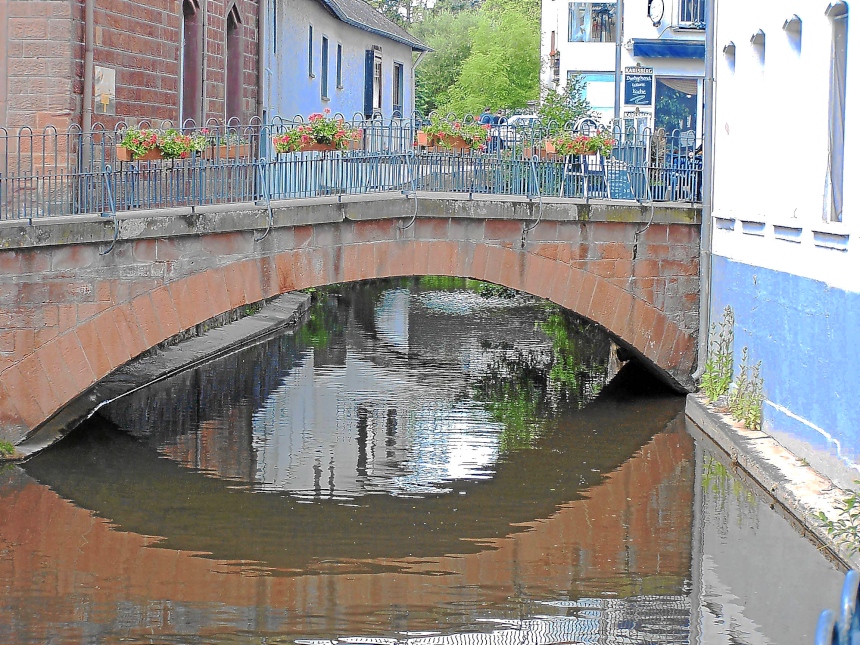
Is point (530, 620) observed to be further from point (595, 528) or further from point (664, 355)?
point (664, 355)

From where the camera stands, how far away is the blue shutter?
104 feet

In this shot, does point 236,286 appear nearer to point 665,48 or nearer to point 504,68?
point 665,48

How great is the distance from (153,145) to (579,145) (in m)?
4.82

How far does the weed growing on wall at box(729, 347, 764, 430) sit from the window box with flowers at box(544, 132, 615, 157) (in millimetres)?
2865

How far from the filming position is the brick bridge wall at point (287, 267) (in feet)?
40.5

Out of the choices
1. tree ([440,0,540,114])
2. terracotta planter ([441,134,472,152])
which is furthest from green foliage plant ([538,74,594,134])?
tree ([440,0,540,114])

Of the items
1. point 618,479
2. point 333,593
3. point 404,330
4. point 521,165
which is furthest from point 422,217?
point 404,330

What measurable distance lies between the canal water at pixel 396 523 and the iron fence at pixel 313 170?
2438mm

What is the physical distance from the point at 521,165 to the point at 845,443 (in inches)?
231

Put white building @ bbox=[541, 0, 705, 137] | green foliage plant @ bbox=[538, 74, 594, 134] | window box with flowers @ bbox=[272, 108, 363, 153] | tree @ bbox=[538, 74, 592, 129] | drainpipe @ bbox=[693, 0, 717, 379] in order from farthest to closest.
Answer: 1. white building @ bbox=[541, 0, 705, 137]
2. tree @ bbox=[538, 74, 592, 129]
3. green foliage plant @ bbox=[538, 74, 594, 134]
4. drainpipe @ bbox=[693, 0, 717, 379]
5. window box with flowers @ bbox=[272, 108, 363, 153]

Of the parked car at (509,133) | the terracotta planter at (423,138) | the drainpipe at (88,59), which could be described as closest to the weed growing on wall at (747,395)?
Result: the parked car at (509,133)

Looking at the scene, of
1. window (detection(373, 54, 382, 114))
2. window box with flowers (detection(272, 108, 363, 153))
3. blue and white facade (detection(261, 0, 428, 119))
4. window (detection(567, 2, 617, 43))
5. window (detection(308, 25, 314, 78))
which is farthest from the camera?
window (detection(567, 2, 617, 43))

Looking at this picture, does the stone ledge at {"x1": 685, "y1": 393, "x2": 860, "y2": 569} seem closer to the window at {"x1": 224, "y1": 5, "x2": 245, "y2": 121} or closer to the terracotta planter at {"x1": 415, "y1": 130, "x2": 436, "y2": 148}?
the terracotta planter at {"x1": 415, "y1": 130, "x2": 436, "y2": 148}

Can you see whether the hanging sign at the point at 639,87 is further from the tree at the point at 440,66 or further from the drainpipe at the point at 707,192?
the tree at the point at 440,66
